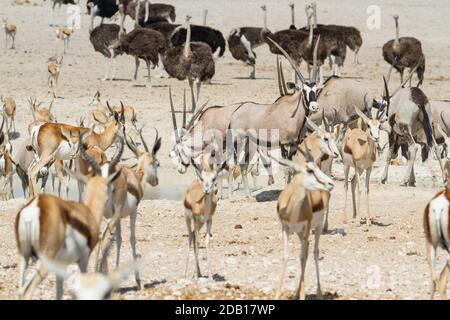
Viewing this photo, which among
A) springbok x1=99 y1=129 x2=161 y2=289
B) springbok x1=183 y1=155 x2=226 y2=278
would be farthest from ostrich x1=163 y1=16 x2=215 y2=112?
springbok x1=183 y1=155 x2=226 y2=278

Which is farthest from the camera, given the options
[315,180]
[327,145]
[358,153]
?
[358,153]

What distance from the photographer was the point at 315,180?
8.29 metres

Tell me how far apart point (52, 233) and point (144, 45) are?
62.2ft

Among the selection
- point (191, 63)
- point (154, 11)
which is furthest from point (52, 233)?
point (154, 11)

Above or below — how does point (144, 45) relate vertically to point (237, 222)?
above

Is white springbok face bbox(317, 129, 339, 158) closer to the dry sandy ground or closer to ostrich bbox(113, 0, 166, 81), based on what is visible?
the dry sandy ground

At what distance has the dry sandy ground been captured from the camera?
30.0ft

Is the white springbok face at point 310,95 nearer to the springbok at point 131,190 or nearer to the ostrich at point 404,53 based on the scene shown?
the springbok at point 131,190

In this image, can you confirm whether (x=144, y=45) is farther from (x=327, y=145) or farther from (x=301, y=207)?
(x=301, y=207)

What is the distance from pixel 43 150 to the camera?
13.9 meters

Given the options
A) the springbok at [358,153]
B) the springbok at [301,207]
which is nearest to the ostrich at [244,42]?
the springbok at [358,153]

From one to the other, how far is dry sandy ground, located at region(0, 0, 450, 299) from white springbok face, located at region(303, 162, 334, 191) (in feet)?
3.15

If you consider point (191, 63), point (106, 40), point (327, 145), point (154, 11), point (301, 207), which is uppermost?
point (154, 11)

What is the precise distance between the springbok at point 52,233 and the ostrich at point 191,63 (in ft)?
49.6
